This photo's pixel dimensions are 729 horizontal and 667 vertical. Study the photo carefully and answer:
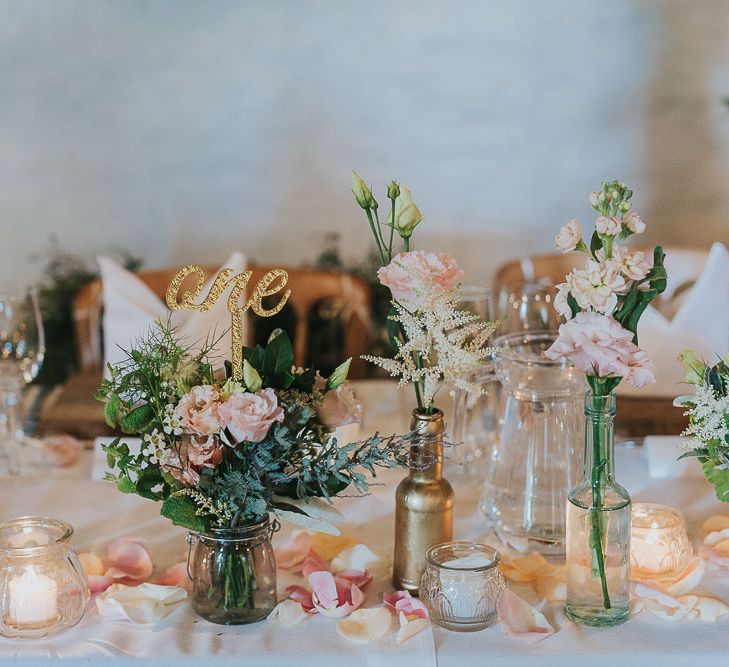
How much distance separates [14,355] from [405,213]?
881 millimetres

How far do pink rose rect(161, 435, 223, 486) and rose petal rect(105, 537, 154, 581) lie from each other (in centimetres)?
25

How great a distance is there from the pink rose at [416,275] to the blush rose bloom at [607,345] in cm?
18

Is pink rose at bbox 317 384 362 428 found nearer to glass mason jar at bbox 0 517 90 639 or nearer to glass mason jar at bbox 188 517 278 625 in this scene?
glass mason jar at bbox 188 517 278 625

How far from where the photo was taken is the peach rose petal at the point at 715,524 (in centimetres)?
152

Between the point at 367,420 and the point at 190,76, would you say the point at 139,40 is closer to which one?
the point at 190,76

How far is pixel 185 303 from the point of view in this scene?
126 centimetres

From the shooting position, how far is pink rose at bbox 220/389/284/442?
1.16m

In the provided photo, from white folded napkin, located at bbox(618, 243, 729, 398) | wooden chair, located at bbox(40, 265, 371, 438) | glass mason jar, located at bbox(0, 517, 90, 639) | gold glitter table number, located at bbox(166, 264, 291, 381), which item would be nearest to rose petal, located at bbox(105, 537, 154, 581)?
glass mason jar, located at bbox(0, 517, 90, 639)

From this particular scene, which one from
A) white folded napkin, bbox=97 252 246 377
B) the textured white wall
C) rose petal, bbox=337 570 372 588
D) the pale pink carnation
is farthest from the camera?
the textured white wall

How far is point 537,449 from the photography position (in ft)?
4.81

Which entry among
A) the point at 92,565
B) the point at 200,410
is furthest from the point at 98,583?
the point at 200,410

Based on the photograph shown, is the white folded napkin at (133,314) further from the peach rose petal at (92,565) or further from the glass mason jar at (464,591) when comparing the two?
the glass mason jar at (464,591)

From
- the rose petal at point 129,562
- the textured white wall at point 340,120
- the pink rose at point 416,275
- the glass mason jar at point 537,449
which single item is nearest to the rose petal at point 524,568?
the glass mason jar at point 537,449

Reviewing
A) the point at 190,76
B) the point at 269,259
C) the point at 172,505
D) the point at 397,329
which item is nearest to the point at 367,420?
the point at 397,329
